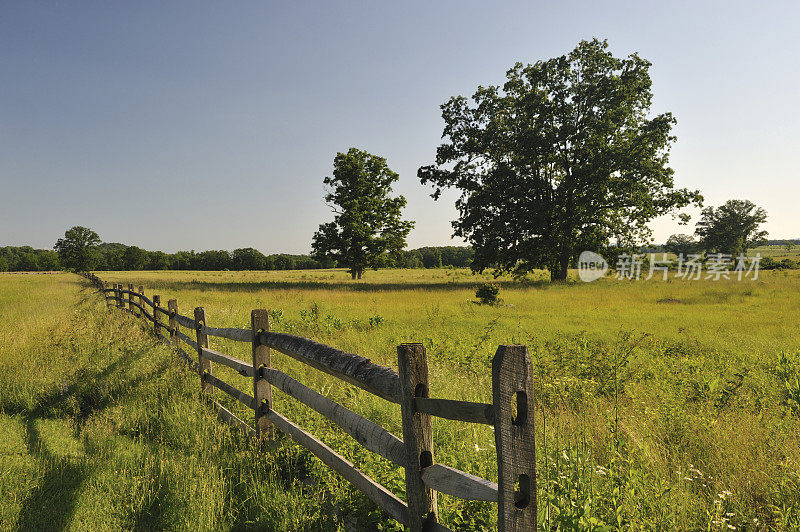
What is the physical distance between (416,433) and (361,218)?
3799 centimetres

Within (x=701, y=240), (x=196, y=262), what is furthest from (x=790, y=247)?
(x=196, y=262)

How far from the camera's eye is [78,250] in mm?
93250

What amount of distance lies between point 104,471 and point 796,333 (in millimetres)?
15255

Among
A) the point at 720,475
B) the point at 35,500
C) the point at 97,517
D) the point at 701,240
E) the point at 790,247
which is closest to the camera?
the point at 97,517

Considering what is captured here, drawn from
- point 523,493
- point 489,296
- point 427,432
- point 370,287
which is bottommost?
point 370,287

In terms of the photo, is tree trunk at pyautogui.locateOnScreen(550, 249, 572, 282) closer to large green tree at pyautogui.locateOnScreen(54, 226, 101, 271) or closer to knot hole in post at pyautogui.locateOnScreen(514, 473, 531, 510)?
knot hole in post at pyautogui.locateOnScreen(514, 473, 531, 510)

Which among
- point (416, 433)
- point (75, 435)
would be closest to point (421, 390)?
point (416, 433)

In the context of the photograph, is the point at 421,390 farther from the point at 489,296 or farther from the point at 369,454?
the point at 489,296

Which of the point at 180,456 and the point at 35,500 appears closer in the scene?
the point at 35,500

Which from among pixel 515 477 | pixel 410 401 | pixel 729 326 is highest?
pixel 410 401

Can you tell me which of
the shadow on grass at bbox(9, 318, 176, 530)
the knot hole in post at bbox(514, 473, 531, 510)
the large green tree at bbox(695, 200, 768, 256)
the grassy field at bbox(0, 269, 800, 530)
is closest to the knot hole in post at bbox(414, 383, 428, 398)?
the knot hole in post at bbox(514, 473, 531, 510)

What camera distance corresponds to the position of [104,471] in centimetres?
394

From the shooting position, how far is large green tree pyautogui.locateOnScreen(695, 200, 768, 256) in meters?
73.2

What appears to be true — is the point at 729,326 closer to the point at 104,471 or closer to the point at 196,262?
the point at 104,471
